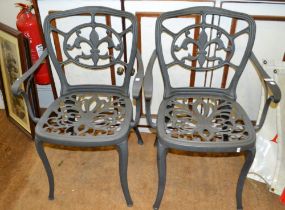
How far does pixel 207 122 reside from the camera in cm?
156

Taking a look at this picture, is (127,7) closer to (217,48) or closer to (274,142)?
(217,48)

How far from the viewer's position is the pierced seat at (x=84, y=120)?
147 cm

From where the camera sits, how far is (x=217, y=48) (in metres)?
1.71

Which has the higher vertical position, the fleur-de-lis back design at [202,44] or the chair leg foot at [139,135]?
the fleur-de-lis back design at [202,44]

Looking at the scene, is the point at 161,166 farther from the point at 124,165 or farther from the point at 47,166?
the point at 47,166

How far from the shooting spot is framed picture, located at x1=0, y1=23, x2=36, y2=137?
192 cm

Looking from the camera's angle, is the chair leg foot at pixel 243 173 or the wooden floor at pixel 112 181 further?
the wooden floor at pixel 112 181

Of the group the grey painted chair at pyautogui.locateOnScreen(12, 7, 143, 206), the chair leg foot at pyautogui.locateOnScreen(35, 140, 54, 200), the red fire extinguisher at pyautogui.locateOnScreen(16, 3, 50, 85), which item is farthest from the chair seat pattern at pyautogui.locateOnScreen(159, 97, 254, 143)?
the red fire extinguisher at pyautogui.locateOnScreen(16, 3, 50, 85)

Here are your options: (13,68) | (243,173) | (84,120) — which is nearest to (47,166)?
(84,120)


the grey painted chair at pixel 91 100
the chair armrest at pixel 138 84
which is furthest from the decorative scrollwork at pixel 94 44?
the chair armrest at pixel 138 84

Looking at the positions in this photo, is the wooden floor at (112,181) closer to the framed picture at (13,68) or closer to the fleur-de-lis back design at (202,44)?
the framed picture at (13,68)

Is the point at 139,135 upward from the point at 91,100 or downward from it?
downward

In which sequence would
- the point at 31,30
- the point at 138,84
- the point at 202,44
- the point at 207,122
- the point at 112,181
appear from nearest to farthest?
the point at 138,84 → the point at 207,122 → the point at 202,44 → the point at 112,181 → the point at 31,30

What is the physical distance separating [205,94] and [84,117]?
693 mm
